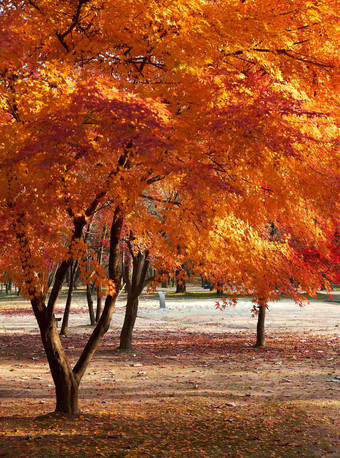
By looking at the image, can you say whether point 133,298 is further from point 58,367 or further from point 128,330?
point 58,367

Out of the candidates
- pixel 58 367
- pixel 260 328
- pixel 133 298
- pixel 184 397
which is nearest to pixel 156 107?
pixel 58 367

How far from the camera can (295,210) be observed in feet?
30.8

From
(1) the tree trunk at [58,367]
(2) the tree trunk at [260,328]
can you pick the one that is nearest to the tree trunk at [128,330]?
(2) the tree trunk at [260,328]

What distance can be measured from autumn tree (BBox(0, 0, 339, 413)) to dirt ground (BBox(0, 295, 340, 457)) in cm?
198

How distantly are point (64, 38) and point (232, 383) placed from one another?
7614 mm

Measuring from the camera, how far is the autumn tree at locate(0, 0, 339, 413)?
18.0 feet

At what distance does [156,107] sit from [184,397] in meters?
6.04

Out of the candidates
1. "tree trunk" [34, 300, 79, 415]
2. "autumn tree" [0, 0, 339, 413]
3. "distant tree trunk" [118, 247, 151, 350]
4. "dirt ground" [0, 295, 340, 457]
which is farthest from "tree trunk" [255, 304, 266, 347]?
"tree trunk" [34, 300, 79, 415]

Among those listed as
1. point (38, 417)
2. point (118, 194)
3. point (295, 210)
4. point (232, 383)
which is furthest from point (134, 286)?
point (118, 194)

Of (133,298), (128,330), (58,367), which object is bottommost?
(128,330)

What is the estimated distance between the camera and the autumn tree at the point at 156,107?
216 inches

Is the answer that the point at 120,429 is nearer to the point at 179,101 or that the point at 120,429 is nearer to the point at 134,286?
the point at 179,101

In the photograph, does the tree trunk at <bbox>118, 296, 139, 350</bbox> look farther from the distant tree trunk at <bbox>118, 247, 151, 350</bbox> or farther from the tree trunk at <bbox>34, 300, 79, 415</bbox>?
the tree trunk at <bbox>34, 300, 79, 415</bbox>

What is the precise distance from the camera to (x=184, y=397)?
9.34 metres
